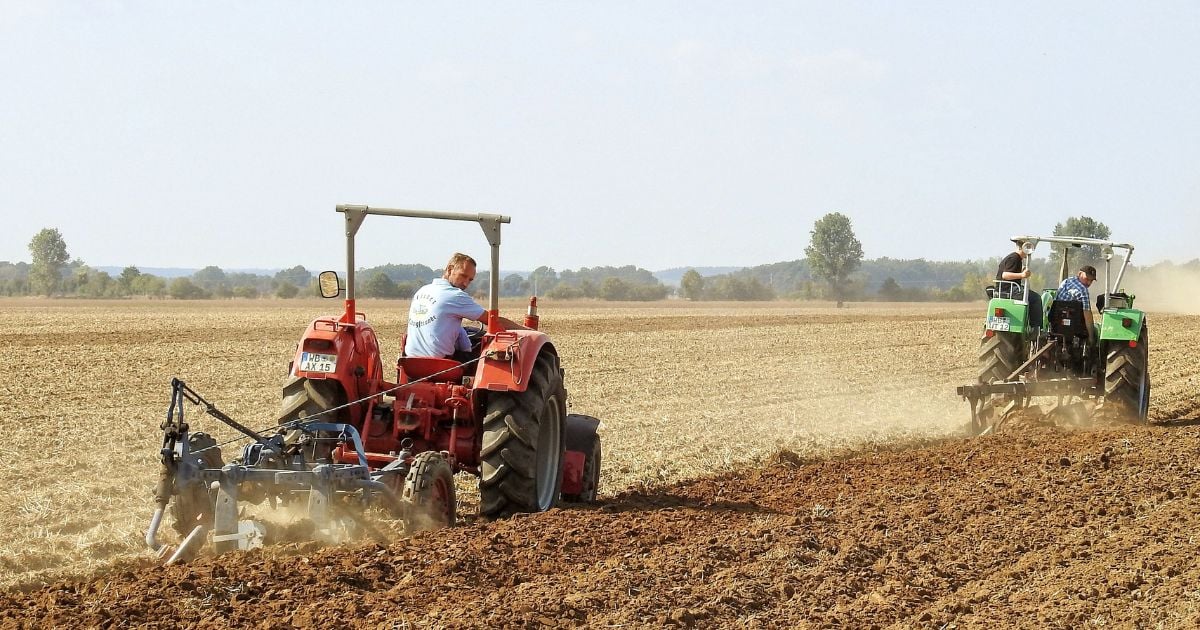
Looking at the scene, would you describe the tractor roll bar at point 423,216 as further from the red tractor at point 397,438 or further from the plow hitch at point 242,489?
the plow hitch at point 242,489

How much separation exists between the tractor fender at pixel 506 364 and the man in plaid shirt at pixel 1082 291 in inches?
289

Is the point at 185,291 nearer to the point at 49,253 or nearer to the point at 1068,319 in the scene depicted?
the point at 49,253

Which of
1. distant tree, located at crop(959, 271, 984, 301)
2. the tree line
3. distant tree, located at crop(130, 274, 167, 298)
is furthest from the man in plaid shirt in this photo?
distant tree, located at crop(959, 271, 984, 301)

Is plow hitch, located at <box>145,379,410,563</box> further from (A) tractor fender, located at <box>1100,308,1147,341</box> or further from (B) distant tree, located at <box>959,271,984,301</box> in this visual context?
(B) distant tree, located at <box>959,271,984,301</box>

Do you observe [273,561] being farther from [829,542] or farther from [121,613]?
[829,542]

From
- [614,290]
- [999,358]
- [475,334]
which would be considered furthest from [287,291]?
[475,334]

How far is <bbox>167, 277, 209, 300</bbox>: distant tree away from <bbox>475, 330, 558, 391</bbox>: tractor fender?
6035 cm

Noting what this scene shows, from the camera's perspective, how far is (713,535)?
6328 mm

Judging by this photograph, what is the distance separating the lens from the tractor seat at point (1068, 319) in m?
12.0

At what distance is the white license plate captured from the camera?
1186cm

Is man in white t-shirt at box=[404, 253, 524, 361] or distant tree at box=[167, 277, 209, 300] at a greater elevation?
man in white t-shirt at box=[404, 253, 524, 361]

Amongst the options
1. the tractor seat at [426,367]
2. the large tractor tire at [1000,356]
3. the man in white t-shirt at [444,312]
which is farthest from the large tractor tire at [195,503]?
the large tractor tire at [1000,356]

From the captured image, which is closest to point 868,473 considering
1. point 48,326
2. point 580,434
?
point 580,434

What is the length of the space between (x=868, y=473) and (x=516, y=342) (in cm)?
336
